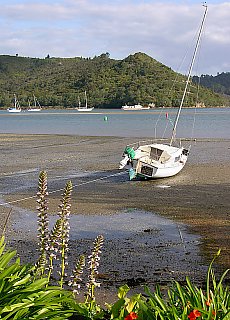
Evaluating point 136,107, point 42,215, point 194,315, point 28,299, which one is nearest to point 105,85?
point 136,107

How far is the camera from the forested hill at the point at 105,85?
13725 centimetres

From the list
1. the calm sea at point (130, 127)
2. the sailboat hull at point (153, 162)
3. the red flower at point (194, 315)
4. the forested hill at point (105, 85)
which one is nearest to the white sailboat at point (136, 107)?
the forested hill at point (105, 85)

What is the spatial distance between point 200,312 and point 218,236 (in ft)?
27.7

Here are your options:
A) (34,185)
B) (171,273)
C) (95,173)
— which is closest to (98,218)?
(171,273)

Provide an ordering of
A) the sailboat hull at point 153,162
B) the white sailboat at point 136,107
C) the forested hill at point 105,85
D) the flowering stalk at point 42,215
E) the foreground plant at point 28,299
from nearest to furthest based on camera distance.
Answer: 1. the foreground plant at point 28,299
2. the flowering stalk at point 42,215
3. the sailboat hull at point 153,162
4. the forested hill at point 105,85
5. the white sailboat at point 136,107

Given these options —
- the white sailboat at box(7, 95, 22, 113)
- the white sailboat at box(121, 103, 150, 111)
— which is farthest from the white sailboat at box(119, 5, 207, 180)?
the white sailboat at box(7, 95, 22, 113)

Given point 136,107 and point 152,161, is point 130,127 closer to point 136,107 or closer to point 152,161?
point 152,161

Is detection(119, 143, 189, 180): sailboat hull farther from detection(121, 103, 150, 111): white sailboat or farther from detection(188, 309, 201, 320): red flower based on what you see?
detection(121, 103, 150, 111): white sailboat

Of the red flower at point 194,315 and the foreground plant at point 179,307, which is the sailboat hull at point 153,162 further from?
the red flower at point 194,315

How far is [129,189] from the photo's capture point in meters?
18.7

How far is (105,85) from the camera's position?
15038 centimetres

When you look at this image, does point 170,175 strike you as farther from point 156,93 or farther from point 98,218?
point 156,93

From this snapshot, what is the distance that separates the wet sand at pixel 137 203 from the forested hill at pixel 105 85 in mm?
86832

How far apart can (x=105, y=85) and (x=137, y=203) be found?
13602 centimetres
